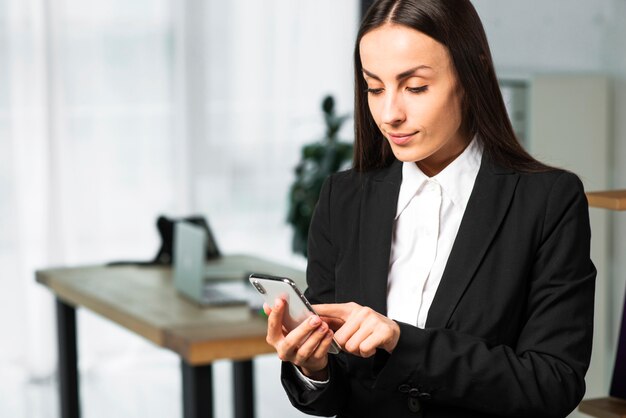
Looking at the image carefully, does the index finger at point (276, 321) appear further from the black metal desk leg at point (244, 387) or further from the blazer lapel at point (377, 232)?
the black metal desk leg at point (244, 387)

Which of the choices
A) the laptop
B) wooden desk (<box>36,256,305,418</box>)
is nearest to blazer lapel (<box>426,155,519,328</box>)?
wooden desk (<box>36,256,305,418</box>)

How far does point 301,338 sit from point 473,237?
0.28 m

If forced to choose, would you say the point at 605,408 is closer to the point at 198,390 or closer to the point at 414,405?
the point at 414,405

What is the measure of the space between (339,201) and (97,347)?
4.29m

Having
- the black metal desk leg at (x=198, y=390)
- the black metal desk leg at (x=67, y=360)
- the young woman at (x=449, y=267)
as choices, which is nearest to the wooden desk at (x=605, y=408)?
the young woman at (x=449, y=267)

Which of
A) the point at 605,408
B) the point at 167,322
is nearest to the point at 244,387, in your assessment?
the point at 167,322

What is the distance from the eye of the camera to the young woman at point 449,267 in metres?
1.37

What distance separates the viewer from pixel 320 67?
236 inches

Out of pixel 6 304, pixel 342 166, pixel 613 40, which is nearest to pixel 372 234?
pixel 613 40

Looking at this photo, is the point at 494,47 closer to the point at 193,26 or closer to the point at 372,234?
the point at 372,234

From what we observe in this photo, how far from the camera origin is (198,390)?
2953 millimetres

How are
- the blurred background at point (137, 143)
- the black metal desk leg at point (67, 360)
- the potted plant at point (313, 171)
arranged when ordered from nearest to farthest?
the black metal desk leg at point (67, 360), the potted plant at point (313, 171), the blurred background at point (137, 143)

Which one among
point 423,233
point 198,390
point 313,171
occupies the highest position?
point 423,233

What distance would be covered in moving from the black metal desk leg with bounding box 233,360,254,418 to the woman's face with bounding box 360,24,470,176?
7.91ft
